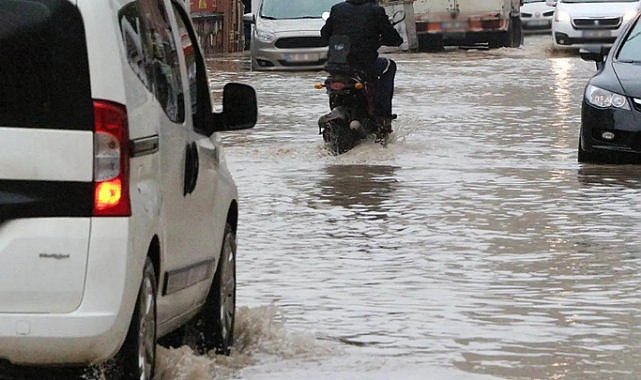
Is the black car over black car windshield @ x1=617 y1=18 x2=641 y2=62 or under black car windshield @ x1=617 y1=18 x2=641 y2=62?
under

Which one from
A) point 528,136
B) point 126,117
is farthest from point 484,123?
point 126,117

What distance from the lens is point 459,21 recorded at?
41.7 metres

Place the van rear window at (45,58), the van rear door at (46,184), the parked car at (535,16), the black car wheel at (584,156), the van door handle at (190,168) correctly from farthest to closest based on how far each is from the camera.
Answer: the parked car at (535,16) < the black car wheel at (584,156) < the van door handle at (190,168) < the van rear window at (45,58) < the van rear door at (46,184)

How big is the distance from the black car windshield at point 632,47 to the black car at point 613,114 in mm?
17

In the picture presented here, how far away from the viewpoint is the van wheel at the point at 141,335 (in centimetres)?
647

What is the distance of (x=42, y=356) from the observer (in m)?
6.18

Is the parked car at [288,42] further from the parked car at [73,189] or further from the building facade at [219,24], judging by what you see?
the parked car at [73,189]

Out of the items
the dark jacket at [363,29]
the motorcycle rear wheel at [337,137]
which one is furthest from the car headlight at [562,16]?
the motorcycle rear wheel at [337,137]

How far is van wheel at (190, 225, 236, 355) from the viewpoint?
817 centimetres

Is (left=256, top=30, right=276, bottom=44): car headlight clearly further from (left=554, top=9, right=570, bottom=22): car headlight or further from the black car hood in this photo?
the black car hood

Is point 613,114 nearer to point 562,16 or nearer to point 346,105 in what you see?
point 346,105

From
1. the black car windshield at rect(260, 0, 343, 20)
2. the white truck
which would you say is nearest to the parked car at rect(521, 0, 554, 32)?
the white truck

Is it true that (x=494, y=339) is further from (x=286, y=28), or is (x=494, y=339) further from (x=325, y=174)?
(x=286, y=28)

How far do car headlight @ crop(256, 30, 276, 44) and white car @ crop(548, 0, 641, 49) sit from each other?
776 centimetres
